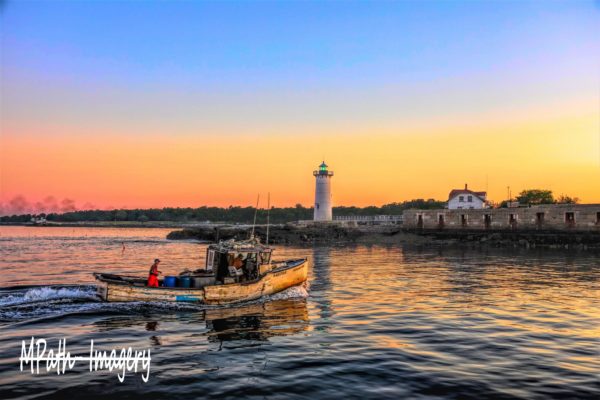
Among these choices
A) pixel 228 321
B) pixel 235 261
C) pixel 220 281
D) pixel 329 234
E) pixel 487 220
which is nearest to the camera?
pixel 228 321

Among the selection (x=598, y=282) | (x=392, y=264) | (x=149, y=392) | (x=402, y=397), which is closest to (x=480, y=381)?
(x=402, y=397)

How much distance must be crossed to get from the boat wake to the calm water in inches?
2.1

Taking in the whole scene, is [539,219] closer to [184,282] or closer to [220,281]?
[220,281]

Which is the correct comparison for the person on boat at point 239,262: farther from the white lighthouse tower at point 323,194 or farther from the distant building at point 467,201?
the distant building at point 467,201

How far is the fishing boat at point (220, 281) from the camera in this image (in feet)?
61.4

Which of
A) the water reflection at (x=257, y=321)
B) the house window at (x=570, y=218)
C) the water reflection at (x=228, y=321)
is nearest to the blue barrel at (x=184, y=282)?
the water reflection at (x=228, y=321)

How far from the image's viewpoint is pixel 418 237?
72312mm

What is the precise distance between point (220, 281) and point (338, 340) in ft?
26.1

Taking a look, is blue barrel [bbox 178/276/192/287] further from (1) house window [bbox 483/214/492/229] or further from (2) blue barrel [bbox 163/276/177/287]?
(1) house window [bbox 483/214/492/229]

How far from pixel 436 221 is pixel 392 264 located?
3840 cm

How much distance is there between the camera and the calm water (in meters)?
10.2

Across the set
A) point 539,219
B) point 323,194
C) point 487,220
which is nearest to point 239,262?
point 539,219

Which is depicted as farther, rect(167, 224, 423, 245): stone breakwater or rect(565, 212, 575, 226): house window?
rect(167, 224, 423, 245): stone breakwater

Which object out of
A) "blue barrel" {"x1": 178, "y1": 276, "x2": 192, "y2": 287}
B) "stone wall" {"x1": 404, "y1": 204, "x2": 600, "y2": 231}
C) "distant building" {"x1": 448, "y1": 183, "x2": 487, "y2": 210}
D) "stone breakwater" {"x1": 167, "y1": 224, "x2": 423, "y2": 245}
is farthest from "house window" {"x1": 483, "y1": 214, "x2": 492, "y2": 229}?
"blue barrel" {"x1": 178, "y1": 276, "x2": 192, "y2": 287}
